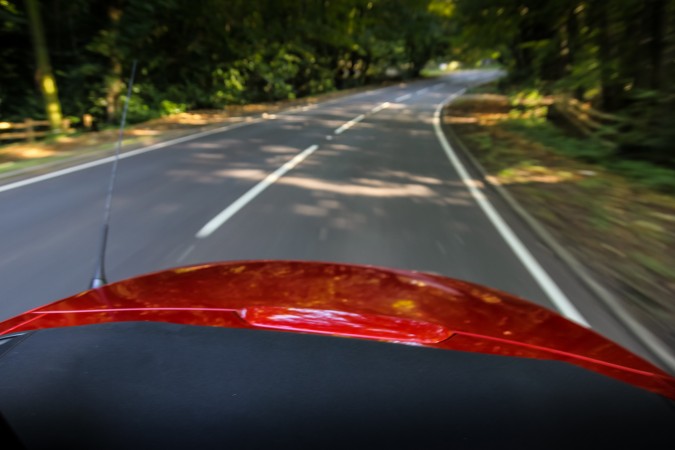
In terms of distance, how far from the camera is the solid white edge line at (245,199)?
6.67 m

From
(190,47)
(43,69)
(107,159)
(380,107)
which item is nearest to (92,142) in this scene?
(107,159)

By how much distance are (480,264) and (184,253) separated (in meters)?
3.32

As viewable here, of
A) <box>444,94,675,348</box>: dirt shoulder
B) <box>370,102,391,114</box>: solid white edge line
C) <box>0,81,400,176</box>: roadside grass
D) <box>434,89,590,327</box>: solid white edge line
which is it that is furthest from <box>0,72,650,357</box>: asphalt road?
<box>370,102,391,114</box>: solid white edge line

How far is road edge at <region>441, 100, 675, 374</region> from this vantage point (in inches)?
151

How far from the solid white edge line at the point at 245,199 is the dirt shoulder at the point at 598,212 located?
4461mm

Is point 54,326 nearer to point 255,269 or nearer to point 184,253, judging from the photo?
point 255,269

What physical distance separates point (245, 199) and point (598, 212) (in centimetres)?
556

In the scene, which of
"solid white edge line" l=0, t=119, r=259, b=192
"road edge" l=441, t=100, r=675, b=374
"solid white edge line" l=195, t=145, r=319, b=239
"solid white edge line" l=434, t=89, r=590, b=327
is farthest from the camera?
"solid white edge line" l=0, t=119, r=259, b=192

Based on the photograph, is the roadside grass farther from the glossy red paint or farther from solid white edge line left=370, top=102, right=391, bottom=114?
the glossy red paint

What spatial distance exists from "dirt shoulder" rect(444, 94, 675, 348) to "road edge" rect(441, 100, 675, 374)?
0.10m

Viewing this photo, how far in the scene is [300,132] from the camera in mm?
17781

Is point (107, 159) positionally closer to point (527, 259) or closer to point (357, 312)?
point (527, 259)

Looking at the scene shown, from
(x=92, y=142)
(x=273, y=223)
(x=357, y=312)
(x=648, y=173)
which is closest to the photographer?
(x=357, y=312)

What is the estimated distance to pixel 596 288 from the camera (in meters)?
5.03
